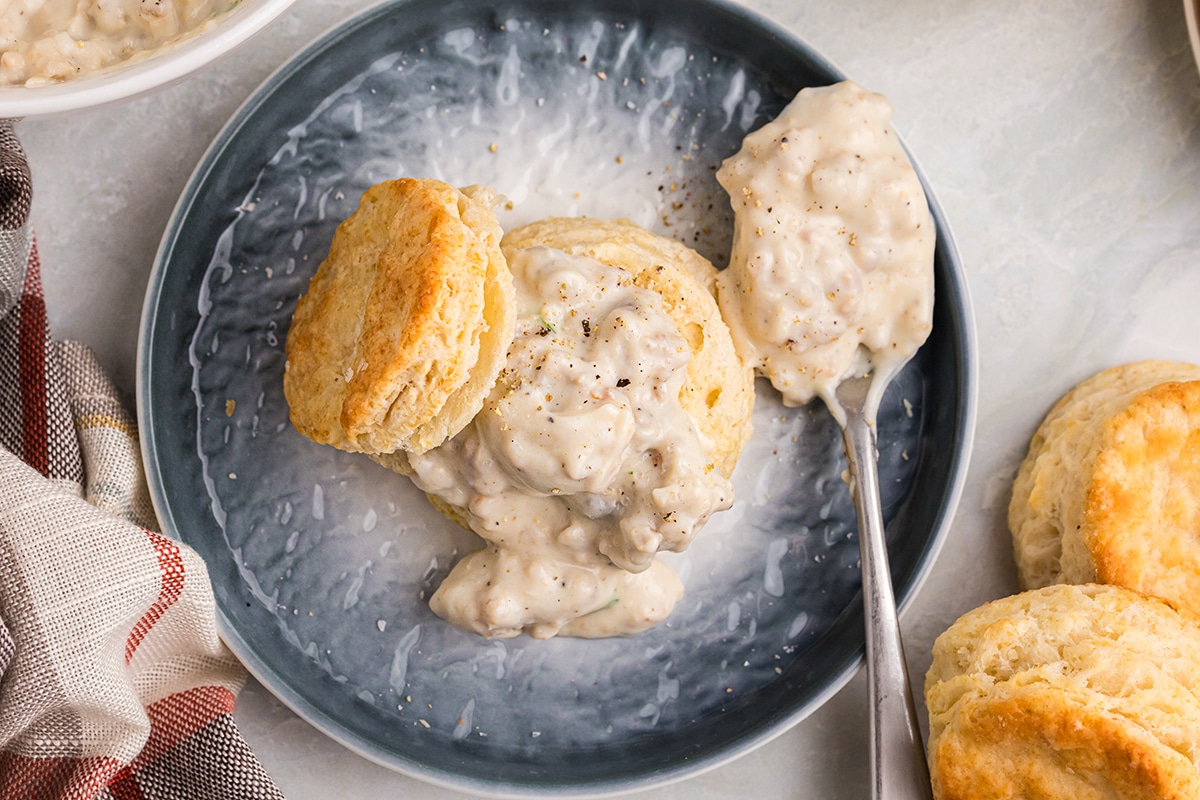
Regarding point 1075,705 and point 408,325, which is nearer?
point 408,325

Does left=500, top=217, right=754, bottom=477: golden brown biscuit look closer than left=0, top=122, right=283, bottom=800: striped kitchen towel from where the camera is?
No

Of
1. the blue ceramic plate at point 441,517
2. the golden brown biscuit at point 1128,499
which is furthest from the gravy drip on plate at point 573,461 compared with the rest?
the golden brown biscuit at point 1128,499

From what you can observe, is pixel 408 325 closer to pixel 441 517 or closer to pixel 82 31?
pixel 441 517

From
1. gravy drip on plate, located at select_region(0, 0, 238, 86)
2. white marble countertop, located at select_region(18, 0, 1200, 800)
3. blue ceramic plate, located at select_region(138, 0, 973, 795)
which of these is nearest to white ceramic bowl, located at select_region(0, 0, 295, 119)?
gravy drip on plate, located at select_region(0, 0, 238, 86)

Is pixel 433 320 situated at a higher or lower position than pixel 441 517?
higher

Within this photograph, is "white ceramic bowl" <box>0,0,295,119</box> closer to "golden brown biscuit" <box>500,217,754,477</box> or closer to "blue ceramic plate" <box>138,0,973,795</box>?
"blue ceramic plate" <box>138,0,973,795</box>

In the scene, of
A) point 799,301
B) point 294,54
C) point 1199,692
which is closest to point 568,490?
point 799,301

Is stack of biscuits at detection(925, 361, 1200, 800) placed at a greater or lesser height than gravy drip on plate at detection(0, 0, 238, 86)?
lesser

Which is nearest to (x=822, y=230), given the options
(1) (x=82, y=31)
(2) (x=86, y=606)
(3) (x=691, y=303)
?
(3) (x=691, y=303)
